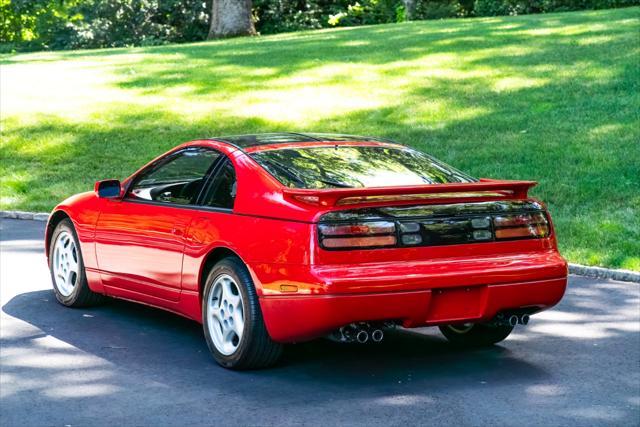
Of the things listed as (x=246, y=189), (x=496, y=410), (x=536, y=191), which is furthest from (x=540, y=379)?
(x=536, y=191)

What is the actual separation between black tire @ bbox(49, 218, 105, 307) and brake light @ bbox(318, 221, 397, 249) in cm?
299

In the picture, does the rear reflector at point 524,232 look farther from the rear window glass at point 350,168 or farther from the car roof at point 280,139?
the car roof at point 280,139

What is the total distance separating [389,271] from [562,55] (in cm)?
1758

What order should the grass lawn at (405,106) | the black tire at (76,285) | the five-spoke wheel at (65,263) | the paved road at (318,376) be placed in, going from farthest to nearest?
the grass lawn at (405,106)
the five-spoke wheel at (65,263)
the black tire at (76,285)
the paved road at (318,376)

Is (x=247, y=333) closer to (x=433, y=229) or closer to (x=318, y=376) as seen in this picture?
(x=318, y=376)

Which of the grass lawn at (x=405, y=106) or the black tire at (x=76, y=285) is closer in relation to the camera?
the black tire at (x=76, y=285)

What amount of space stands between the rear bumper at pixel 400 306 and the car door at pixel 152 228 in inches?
47.8

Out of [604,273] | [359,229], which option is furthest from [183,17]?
[359,229]

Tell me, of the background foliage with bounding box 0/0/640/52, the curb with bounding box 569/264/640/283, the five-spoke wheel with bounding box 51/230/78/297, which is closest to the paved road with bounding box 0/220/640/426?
the five-spoke wheel with bounding box 51/230/78/297

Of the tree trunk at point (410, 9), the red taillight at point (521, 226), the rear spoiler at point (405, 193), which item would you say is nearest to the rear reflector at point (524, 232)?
the red taillight at point (521, 226)

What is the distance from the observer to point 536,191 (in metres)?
14.9

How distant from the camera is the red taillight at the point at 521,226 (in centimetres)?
717

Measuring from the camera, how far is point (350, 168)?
25.1 feet

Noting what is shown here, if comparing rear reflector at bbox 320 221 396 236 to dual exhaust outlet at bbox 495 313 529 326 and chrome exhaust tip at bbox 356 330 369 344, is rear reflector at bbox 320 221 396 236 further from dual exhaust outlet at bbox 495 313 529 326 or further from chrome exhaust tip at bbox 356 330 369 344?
dual exhaust outlet at bbox 495 313 529 326
